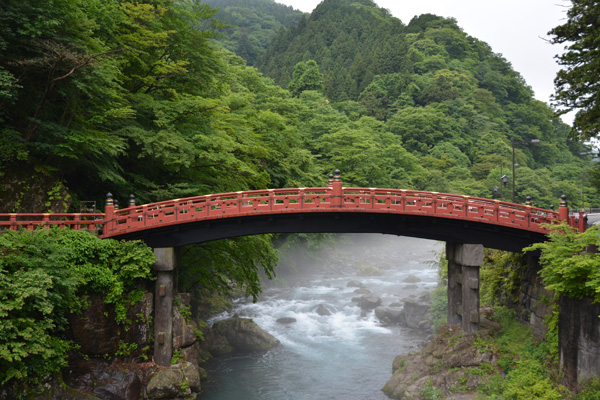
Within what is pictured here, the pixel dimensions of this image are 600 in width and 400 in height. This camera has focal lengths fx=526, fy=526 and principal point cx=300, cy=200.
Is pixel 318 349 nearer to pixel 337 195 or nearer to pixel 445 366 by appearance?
pixel 445 366

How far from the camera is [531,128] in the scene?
105938mm

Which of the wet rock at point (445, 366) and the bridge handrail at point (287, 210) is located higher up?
the bridge handrail at point (287, 210)

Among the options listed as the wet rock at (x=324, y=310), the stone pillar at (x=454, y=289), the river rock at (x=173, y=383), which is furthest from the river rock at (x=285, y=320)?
the river rock at (x=173, y=383)

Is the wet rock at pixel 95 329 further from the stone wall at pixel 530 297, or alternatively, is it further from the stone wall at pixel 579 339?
the stone wall at pixel 530 297

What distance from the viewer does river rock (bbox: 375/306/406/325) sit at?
40.8m

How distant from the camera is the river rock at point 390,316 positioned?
4075cm

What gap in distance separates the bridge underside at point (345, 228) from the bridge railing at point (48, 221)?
77.4 inches

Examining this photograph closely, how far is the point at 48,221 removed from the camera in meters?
22.3

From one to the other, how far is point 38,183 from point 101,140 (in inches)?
145

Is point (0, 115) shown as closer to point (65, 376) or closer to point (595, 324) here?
point (65, 376)

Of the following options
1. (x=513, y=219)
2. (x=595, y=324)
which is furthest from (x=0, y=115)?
(x=595, y=324)

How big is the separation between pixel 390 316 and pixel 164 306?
2186 centimetres

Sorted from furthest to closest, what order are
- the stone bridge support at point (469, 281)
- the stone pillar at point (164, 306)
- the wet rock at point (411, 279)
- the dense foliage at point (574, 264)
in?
the wet rock at point (411, 279) → the stone bridge support at point (469, 281) → the stone pillar at point (164, 306) → the dense foliage at point (574, 264)

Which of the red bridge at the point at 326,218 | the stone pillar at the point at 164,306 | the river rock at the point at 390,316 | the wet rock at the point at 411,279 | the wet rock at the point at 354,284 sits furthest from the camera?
the wet rock at the point at 411,279
